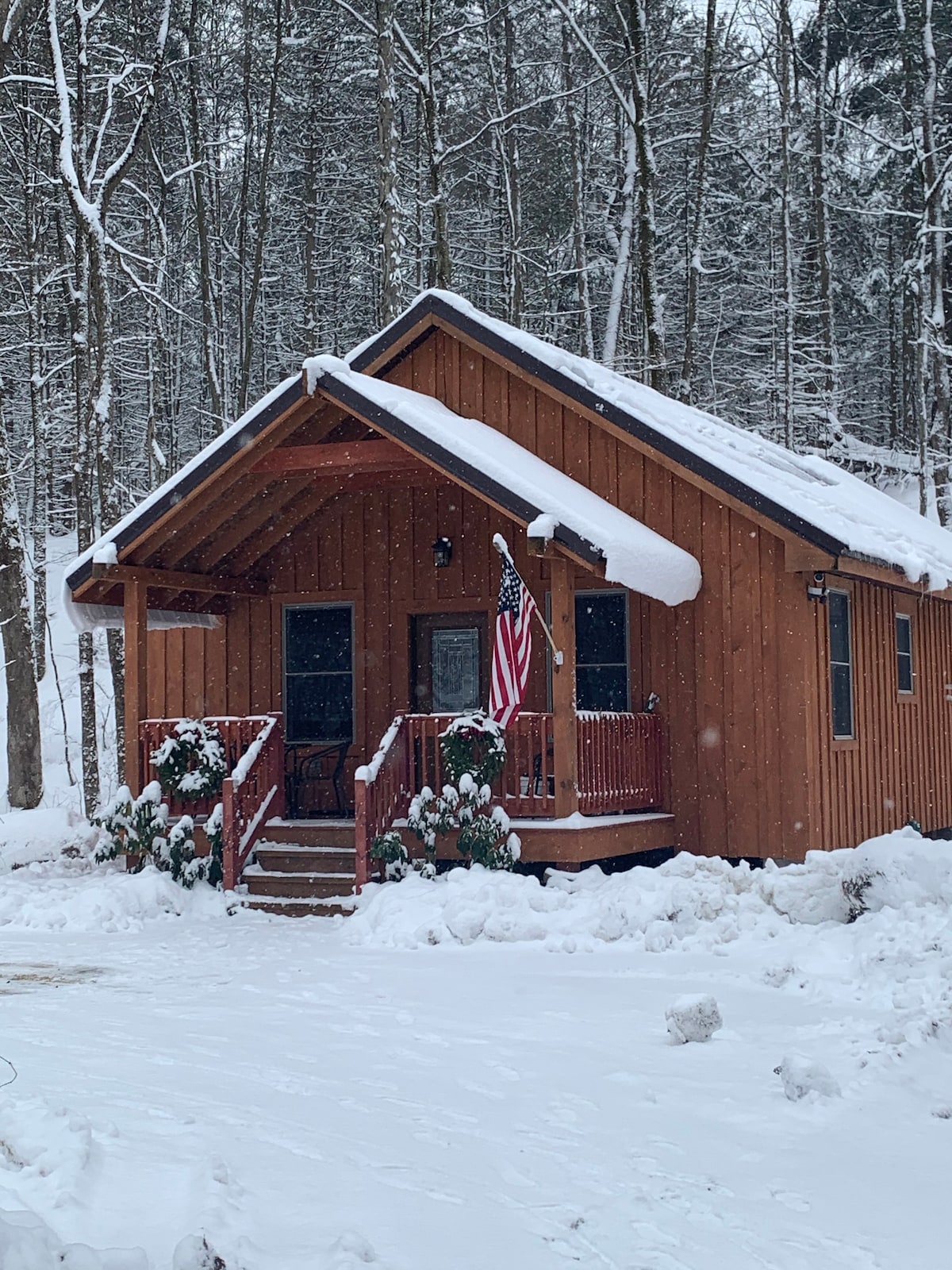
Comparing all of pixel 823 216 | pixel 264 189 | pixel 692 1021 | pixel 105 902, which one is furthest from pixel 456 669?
pixel 823 216

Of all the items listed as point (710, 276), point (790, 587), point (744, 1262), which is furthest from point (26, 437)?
point (744, 1262)

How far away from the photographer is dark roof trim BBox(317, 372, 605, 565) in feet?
37.7

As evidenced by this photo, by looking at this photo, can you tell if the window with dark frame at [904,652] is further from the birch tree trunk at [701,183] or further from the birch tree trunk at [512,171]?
the birch tree trunk at [512,171]

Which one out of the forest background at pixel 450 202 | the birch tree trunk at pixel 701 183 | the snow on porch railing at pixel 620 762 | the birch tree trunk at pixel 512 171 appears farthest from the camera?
the birch tree trunk at pixel 512 171

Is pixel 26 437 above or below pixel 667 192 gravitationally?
below

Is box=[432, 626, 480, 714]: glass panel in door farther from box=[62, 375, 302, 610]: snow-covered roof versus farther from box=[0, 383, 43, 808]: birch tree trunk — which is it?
box=[0, 383, 43, 808]: birch tree trunk

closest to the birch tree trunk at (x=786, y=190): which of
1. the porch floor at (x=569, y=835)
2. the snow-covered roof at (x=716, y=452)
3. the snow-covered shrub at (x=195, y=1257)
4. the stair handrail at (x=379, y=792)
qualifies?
the snow-covered roof at (x=716, y=452)

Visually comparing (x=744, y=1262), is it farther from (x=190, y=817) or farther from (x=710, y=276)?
(x=710, y=276)

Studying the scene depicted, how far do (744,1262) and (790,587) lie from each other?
30.1ft

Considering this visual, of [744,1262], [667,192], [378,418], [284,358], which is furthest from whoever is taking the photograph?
[284,358]

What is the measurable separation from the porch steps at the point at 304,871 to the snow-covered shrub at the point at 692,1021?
5211 mm

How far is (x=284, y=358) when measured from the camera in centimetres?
3650

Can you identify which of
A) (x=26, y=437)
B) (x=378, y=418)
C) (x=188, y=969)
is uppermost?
(x=26, y=437)

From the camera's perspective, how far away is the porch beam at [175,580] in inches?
528
